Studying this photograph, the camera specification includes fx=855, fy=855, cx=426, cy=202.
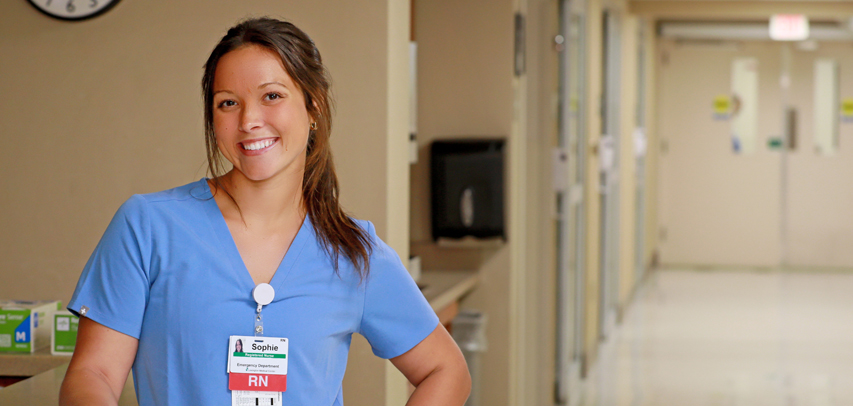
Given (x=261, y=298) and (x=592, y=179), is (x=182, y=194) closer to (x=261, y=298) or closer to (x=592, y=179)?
(x=261, y=298)

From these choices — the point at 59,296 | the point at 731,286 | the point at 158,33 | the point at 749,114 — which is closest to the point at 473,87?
the point at 158,33

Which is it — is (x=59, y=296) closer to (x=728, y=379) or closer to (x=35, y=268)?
(x=35, y=268)

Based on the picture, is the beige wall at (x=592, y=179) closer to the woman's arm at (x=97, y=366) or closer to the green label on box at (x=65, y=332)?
the green label on box at (x=65, y=332)

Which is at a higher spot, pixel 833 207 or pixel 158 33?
pixel 158 33

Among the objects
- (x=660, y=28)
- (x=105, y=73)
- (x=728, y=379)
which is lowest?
(x=728, y=379)

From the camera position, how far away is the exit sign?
8.59m

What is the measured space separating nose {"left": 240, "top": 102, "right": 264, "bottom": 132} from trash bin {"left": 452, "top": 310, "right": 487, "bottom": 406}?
6.79 ft

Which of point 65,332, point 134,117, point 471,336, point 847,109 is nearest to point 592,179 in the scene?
point 471,336

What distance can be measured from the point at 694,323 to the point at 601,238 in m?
1.26

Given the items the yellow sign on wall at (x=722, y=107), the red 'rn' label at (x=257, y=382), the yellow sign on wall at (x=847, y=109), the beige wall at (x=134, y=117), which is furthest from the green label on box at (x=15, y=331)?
the yellow sign on wall at (x=847, y=109)

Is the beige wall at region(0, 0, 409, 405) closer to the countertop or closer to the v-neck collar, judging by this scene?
the countertop

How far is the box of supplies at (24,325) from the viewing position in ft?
7.06

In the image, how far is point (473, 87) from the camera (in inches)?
137

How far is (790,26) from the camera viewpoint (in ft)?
28.2
